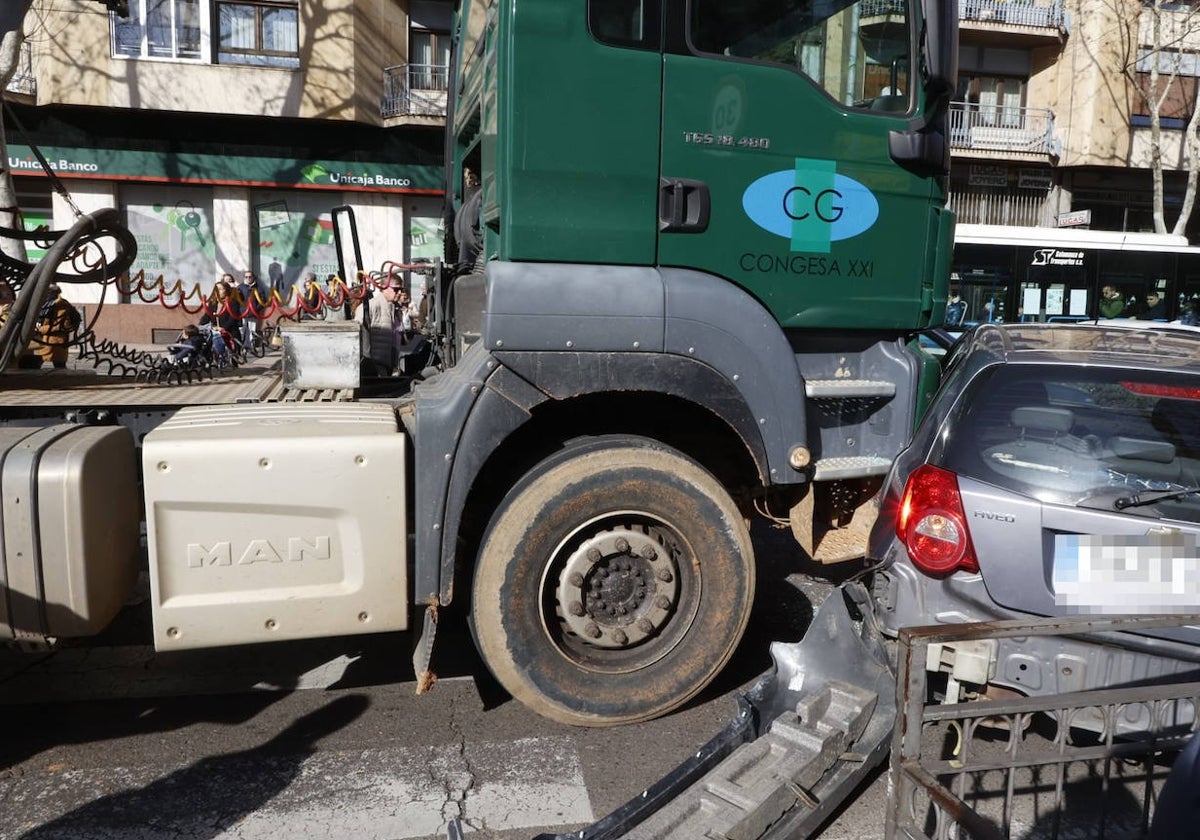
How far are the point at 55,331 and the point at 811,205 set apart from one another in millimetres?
4749

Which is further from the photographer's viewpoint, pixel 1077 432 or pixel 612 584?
pixel 612 584

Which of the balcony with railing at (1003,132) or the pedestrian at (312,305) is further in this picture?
the balcony with railing at (1003,132)

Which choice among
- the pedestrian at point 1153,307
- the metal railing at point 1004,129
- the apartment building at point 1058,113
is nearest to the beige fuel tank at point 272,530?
the pedestrian at point 1153,307

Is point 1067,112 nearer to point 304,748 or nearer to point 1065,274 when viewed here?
point 1065,274

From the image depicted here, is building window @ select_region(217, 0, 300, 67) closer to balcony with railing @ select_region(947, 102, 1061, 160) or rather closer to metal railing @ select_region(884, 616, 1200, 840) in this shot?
balcony with railing @ select_region(947, 102, 1061, 160)

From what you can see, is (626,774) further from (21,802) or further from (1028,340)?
(1028,340)

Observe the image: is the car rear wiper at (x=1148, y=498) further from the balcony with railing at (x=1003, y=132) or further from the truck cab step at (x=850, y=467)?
the balcony with railing at (x=1003, y=132)

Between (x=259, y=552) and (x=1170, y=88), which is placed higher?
(x=1170, y=88)

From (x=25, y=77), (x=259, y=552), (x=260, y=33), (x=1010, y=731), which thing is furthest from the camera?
(x=260, y=33)

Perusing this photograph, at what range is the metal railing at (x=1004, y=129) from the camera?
88.0 feet

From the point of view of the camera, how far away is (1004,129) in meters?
27.2

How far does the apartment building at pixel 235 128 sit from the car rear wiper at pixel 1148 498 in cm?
1940

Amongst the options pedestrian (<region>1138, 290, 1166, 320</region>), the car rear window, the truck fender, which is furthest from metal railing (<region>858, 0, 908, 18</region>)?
pedestrian (<region>1138, 290, 1166, 320</region>)

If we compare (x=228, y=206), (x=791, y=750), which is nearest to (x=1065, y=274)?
(x=791, y=750)
